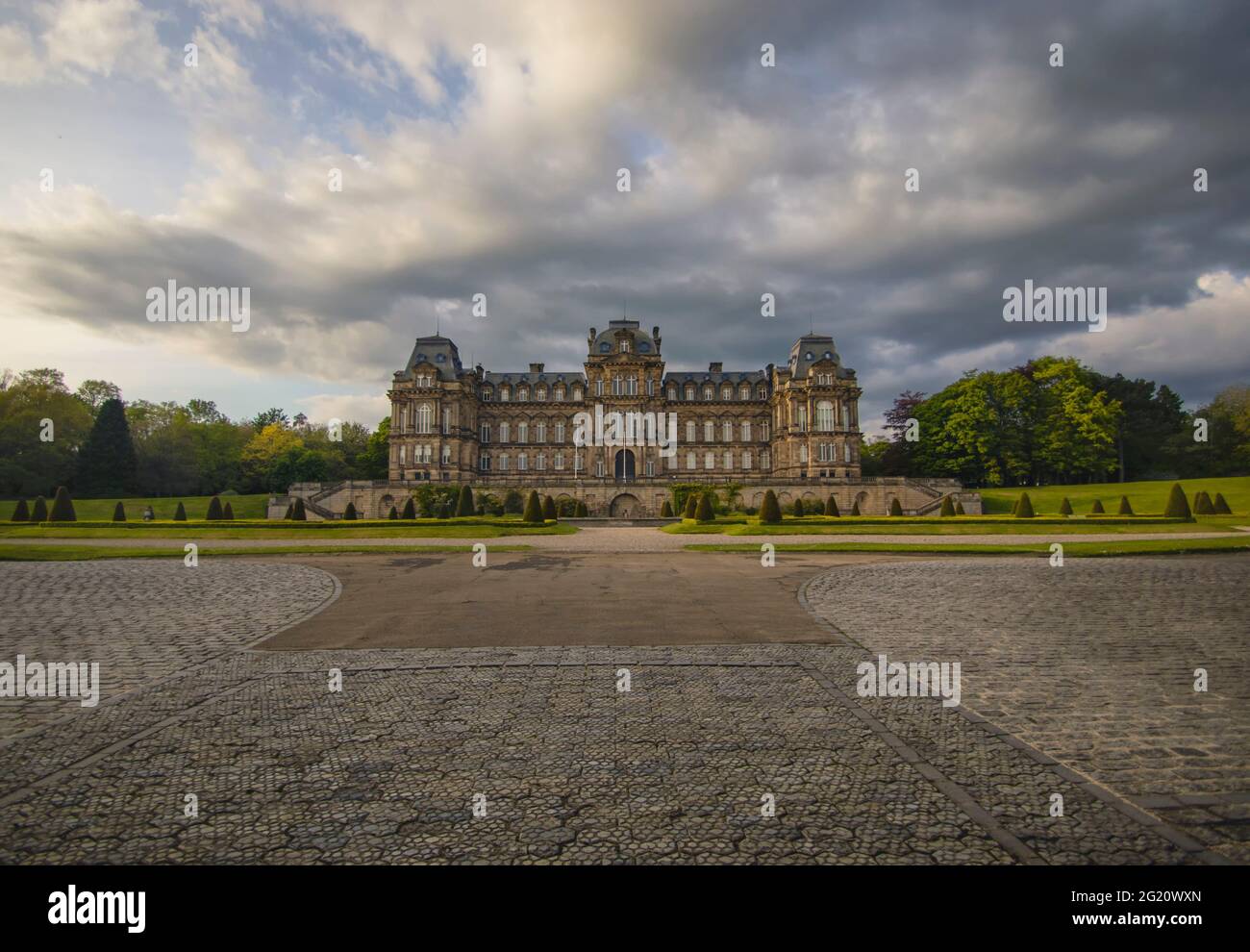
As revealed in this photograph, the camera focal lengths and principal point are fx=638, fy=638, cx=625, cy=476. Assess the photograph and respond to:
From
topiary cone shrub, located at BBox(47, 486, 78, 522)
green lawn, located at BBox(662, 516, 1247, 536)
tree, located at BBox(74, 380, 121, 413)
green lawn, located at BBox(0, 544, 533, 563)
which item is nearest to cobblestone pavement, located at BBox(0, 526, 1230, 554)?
green lawn, located at BBox(662, 516, 1247, 536)

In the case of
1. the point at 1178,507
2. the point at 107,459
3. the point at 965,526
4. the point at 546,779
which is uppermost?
the point at 107,459

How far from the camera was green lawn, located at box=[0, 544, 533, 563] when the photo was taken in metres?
24.7

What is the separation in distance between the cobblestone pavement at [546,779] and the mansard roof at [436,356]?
74.4 m

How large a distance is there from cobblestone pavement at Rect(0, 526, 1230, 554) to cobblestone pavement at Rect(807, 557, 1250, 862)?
12.3m

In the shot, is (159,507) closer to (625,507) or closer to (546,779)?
(625,507)

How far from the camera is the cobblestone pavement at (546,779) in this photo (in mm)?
4090

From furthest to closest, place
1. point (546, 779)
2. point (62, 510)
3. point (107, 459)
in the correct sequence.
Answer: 1. point (107, 459)
2. point (62, 510)
3. point (546, 779)

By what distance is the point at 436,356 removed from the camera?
7994cm

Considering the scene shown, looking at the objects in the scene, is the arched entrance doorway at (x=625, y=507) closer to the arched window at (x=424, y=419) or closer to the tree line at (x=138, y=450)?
the arched window at (x=424, y=419)

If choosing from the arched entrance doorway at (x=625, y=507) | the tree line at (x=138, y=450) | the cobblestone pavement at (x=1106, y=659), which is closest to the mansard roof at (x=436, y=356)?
the tree line at (x=138, y=450)

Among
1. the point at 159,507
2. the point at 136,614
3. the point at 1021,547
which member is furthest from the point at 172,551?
the point at 159,507

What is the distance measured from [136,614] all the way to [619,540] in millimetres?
22765

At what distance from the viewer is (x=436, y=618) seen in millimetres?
12656
